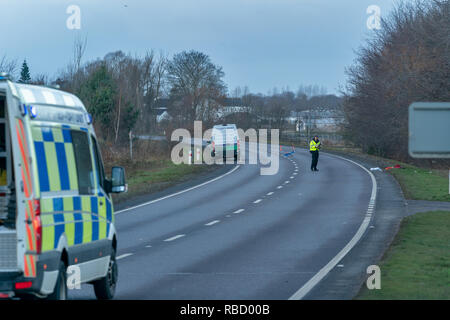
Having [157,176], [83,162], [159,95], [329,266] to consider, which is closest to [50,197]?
[83,162]

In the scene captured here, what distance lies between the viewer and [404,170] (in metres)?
45.2

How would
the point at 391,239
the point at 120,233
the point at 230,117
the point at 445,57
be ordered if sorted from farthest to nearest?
1. the point at 230,117
2. the point at 445,57
3. the point at 120,233
4. the point at 391,239

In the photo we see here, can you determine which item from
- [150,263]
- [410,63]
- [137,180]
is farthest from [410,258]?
[410,63]

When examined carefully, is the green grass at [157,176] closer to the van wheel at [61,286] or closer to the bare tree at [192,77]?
the van wheel at [61,286]

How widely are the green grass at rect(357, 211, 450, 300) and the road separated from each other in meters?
1.07

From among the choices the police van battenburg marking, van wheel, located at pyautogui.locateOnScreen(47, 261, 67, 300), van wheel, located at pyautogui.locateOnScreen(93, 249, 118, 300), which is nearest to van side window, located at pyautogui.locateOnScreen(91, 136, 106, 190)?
the police van battenburg marking

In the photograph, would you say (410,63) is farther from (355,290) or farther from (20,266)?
(20,266)

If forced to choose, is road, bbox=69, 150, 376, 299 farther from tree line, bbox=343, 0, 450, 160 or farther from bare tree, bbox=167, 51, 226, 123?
bare tree, bbox=167, 51, 226, 123

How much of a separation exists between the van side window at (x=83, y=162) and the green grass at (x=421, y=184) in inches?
825

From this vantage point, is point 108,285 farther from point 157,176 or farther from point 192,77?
point 192,77

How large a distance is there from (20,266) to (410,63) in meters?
46.1

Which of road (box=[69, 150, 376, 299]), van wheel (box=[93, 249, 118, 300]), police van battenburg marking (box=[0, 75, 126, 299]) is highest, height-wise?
police van battenburg marking (box=[0, 75, 126, 299])

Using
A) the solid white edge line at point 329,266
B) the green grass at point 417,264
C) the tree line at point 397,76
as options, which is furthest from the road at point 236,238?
the tree line at point 397,76

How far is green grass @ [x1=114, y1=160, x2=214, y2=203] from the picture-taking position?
33.1 metres
